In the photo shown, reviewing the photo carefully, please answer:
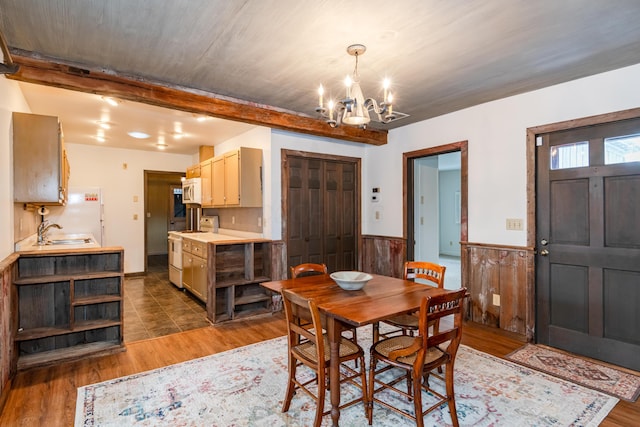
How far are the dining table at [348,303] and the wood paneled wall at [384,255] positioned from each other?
212 centimetres

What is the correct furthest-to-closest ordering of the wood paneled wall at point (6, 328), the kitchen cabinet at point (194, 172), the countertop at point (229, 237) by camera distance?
the kitchen cabinet at point (194, 172)
the countertop at point (229, 237)
the wood paneled wall at point (6, 328)

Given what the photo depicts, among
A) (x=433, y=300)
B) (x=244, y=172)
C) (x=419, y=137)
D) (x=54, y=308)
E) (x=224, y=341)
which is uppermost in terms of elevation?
(x=419, y=137)

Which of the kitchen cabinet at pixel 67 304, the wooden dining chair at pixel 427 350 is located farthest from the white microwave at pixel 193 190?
the wooden dining chair at pixel 427 350

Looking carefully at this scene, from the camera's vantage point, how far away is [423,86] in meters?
3.19

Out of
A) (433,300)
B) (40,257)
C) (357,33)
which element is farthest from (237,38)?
(40,257)

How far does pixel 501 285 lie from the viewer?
3.57m

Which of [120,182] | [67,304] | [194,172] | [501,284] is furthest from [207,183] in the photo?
[501,284]

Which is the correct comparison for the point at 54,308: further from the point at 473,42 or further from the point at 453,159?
the point at 453,159

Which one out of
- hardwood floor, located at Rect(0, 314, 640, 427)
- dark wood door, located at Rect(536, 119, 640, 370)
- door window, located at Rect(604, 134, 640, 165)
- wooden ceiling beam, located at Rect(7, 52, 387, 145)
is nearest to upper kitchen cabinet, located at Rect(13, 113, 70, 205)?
wooden ceiling beam, located at Rect(7, 52, 387, 145)

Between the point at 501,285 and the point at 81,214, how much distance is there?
6009 mm

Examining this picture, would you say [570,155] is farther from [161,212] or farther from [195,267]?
[161,212]

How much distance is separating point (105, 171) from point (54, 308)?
4.01 metres

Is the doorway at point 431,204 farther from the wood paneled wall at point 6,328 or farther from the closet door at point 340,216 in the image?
the wood paneled wall at point 6,328

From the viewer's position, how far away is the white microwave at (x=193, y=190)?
551cm
